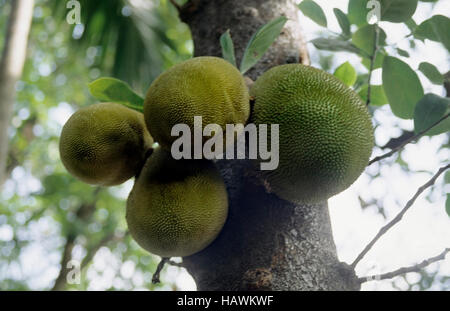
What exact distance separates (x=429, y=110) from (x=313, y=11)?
1.06 ft

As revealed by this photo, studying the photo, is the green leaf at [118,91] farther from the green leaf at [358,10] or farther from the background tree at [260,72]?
the green leaf at [358,10]

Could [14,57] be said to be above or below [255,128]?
below

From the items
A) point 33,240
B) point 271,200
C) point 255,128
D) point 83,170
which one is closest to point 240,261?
point 271,200

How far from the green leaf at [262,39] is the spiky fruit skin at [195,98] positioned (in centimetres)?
11

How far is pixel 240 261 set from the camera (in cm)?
78

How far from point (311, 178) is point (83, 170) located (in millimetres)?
442

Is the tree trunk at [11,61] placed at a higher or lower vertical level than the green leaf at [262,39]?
lower

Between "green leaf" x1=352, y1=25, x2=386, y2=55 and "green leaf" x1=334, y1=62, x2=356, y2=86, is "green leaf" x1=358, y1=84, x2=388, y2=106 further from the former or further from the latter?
"green leaf" x1=352, y1=25, x2=386, y2=55

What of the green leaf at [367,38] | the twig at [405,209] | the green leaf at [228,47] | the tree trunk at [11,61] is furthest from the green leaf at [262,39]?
the tree trunk at [11,61]

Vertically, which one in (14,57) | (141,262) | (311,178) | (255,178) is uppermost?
(311,178)

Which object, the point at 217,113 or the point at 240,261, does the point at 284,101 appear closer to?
the point at 217,113

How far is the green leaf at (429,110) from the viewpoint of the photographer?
0.72m

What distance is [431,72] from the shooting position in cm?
80
